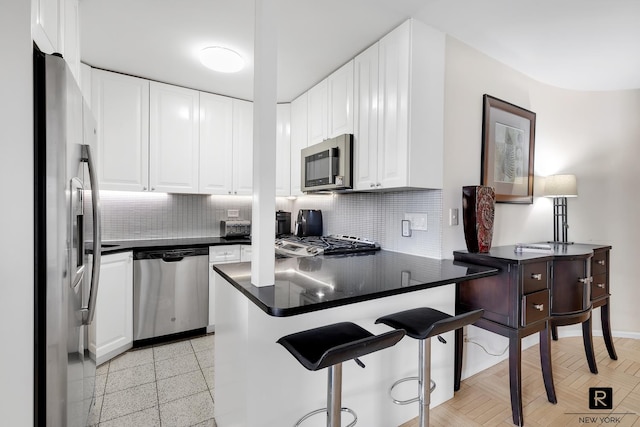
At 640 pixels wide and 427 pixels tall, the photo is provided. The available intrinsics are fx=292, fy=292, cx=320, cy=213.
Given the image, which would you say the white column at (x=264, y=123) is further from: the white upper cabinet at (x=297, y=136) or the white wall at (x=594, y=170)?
the white wall at (x=594, y=170)

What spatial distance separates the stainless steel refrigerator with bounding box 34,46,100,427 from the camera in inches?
36.6

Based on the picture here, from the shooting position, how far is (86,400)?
1401 millimetres

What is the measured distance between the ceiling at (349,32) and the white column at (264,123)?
53cm

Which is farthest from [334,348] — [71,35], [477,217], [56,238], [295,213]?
[295,213]

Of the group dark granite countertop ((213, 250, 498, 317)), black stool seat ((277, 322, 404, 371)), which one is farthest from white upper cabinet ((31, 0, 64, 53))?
black stool seat ((277, 322, 404, 371))

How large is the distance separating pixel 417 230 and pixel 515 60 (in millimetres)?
1631

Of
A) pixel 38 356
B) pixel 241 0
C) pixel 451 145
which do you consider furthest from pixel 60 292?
pixel 451 145

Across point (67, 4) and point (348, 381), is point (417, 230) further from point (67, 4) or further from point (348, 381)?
point (67, 4)

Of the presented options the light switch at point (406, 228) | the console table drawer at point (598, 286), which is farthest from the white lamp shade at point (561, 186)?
the light switch at point (406, 228)

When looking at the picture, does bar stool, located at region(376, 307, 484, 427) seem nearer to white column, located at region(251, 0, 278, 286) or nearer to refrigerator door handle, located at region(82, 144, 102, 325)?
white column, located at region(251, 0, 278, 286)

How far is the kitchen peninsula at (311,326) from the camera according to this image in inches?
47.4

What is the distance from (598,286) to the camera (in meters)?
2.31

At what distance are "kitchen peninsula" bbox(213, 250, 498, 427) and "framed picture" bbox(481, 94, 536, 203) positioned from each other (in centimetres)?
95
